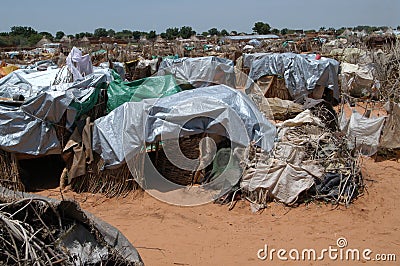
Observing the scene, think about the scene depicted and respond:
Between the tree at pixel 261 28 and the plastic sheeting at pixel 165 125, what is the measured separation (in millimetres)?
51985

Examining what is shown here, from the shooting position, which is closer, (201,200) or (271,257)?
(271,257)

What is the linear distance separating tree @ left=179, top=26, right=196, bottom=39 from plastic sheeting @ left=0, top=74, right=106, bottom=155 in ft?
169

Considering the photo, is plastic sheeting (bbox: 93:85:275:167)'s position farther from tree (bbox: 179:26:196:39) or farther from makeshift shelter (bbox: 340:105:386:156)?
tree (bbox: 179:26:196:39)

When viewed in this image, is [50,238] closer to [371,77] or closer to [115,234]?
[115,234]

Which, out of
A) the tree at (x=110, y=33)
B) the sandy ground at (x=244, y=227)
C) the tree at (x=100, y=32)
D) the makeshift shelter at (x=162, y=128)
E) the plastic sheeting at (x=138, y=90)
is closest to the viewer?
the sandy ground at (x=244, y=227)

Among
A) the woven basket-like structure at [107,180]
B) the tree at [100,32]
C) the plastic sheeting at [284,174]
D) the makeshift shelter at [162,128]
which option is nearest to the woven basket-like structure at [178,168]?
the makeshift shelter at [162,128]

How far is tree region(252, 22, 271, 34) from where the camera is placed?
184 feet

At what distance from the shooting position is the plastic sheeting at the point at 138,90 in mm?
7537

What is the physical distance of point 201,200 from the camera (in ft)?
19.9

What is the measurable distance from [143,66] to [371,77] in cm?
799

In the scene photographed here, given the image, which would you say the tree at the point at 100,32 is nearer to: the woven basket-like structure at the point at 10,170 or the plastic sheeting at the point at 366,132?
the woven basket-like structure at the point at 10,170

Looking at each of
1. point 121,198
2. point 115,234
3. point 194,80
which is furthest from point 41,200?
point 194,80

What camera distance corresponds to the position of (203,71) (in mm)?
13039

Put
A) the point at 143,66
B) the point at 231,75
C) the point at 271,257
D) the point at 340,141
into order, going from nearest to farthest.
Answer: the point at 271,257 → the point at 340,141 → the point at 231,75 → the point at 143,66
